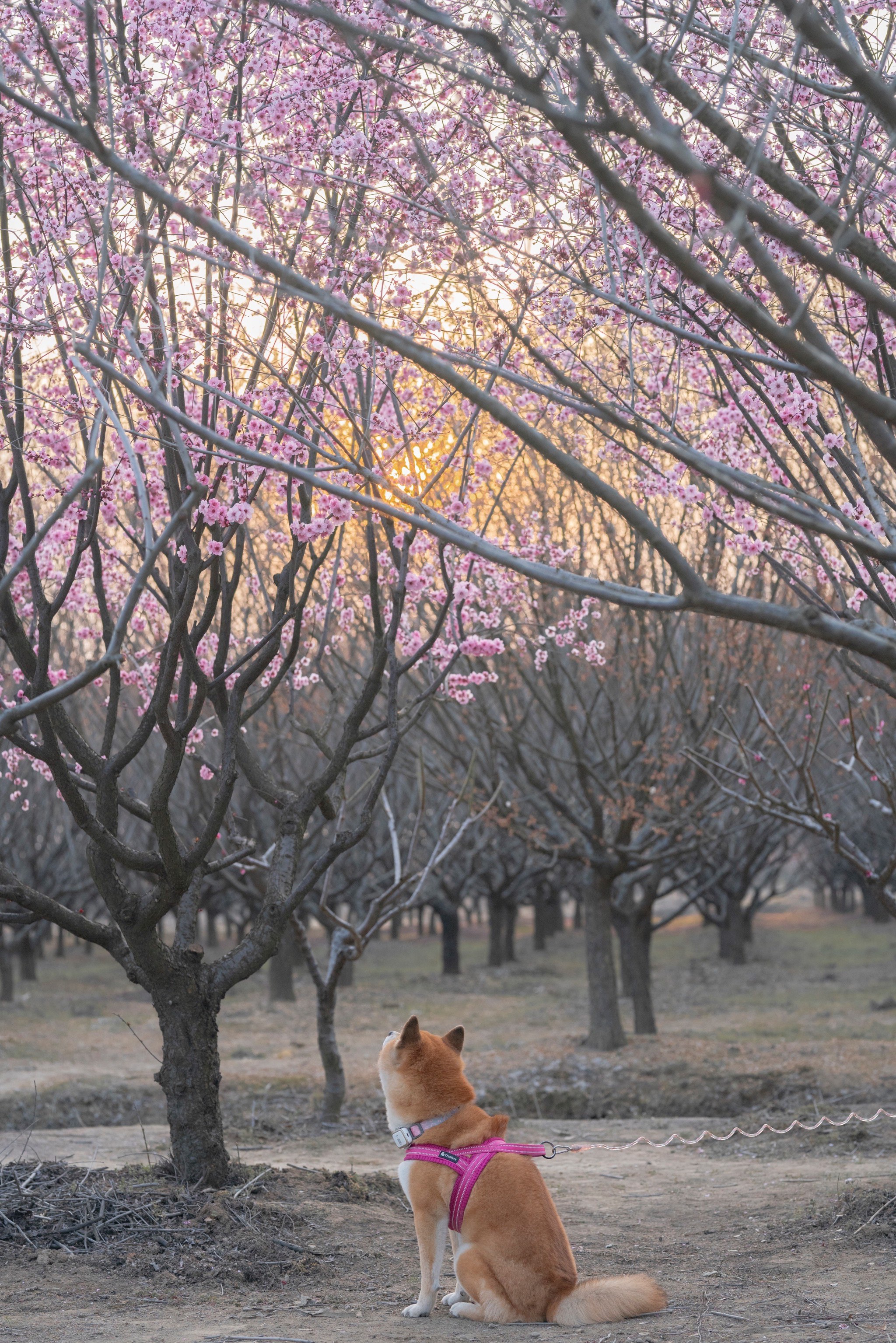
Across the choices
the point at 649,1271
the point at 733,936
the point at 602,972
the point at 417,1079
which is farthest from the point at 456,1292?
the point at 733,936

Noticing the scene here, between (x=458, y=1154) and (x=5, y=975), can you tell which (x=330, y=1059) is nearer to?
(x=458, y=1154)

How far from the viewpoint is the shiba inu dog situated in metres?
4.44

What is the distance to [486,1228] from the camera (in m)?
4.52

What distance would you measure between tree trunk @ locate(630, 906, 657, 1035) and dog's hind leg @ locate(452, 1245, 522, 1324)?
12288 mm

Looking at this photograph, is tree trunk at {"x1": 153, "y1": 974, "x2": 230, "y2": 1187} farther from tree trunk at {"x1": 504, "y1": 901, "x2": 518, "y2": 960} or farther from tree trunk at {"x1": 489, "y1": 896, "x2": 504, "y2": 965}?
tree trunk at {"x1": 504, "y1": 901, "x2": 518, "y2": 960}

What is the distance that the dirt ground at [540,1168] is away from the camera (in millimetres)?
4809

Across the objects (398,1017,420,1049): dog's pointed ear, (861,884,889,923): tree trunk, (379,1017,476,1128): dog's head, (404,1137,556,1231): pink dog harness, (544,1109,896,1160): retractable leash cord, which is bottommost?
(861,884,889,923): tree trunk

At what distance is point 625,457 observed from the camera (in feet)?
28.7

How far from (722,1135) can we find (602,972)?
4884 mm

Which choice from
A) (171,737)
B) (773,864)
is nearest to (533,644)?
(171,737)

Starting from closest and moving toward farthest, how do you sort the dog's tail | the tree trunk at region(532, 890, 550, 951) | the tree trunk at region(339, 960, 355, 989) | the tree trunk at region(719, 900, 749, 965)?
the dog's tail
the tree trunk at region(339, 960, 355, 989)
the tree trunk at region(719, 900, 749, 965)
the tree trunk at region(532, 890, 550, 951)

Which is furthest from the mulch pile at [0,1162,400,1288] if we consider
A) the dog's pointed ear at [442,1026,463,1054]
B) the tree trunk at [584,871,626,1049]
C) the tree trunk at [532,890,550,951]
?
the tree trunk at [532,890,550,951]

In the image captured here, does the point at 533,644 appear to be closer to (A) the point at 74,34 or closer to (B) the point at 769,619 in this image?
(A) the point at 74,34

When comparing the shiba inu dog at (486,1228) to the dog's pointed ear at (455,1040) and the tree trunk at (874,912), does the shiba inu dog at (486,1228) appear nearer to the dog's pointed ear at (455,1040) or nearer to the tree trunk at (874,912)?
the dog's pointed ear at (455,1040)
